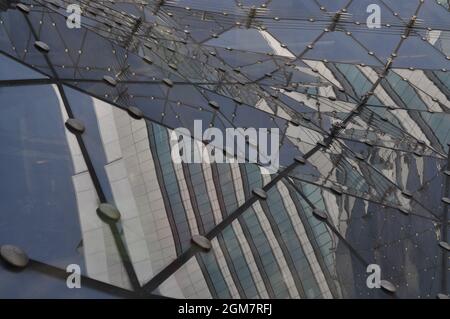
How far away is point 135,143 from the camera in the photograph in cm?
654

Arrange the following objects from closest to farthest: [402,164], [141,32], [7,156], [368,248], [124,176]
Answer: [7,156] → [124,176] → [368,248] → [402,164] → [141,32]

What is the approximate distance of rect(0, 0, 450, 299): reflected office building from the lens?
512cm

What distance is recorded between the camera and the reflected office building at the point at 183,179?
5117 millimetres

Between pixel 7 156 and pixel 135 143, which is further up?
pixel 135 143

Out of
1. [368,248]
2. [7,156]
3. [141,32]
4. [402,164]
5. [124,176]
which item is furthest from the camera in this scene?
[141,32]

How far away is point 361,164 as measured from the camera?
9.90m

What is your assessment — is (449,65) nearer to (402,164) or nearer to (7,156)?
(402,164)

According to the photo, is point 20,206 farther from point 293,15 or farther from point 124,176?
point 293,15

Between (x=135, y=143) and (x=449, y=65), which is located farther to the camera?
(x=449, y=65)

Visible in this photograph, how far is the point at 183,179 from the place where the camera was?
6418mm
